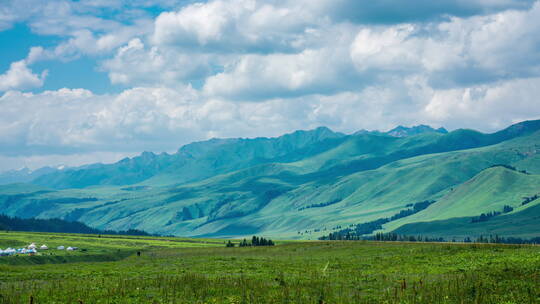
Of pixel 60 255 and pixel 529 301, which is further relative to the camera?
pixel 60 255

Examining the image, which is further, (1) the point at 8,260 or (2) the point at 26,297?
(1) the point at 8,260

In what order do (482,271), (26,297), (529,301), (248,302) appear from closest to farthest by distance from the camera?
(529,301) → (248,302) → (26,297) → (482,271)

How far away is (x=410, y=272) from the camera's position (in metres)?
78.6

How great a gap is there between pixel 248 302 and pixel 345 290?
13.2 m

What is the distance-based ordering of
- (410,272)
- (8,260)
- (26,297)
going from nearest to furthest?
(26,297) → (410,272) → (8,260)

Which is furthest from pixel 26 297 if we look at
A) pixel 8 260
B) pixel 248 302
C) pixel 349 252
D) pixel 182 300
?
pixel 8 260

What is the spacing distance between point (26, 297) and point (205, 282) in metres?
20.9

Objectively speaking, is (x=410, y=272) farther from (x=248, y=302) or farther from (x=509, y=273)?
(x=248, y=302)

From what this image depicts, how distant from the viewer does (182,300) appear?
61.6 metres

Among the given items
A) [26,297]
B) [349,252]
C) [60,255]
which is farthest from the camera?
[60,255]

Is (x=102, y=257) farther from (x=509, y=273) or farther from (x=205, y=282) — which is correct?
(x=509, y=273)

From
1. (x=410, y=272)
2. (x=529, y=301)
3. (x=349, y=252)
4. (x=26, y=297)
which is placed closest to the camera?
(x=529, y=301)

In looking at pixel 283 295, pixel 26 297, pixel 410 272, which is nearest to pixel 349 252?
pixel 410 272

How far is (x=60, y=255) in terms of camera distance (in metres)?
159
